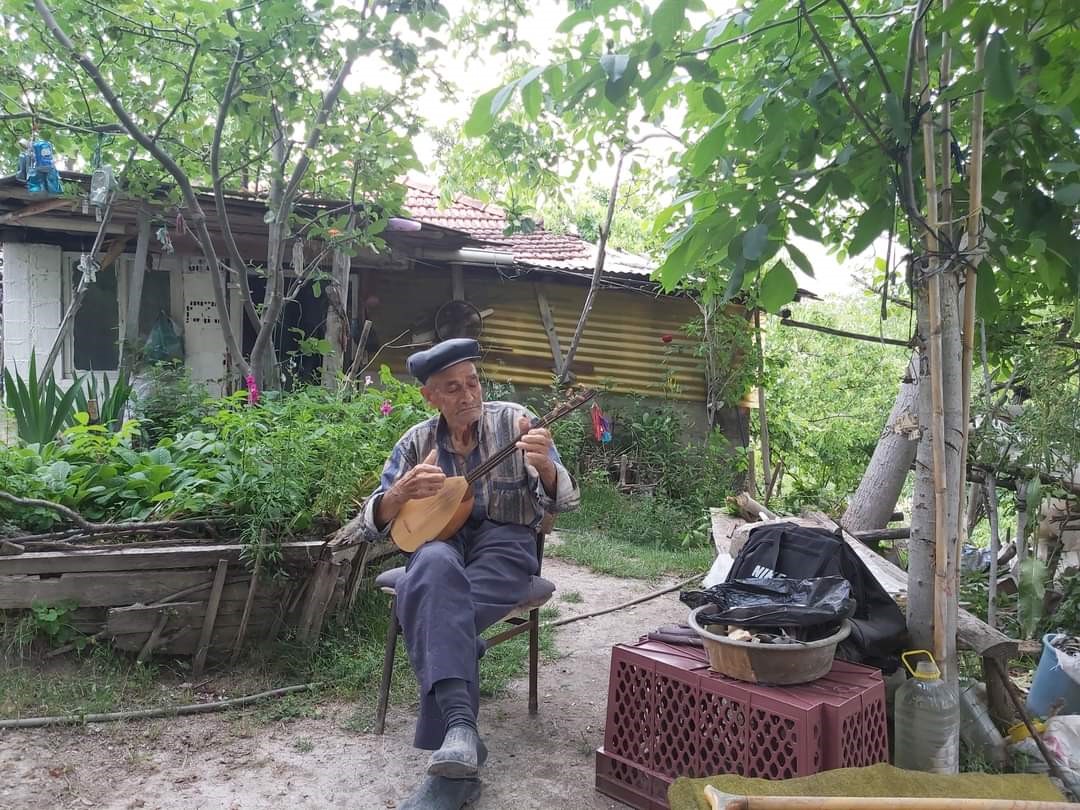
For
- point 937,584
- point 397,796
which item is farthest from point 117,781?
point 937,584

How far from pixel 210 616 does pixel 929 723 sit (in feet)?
9.46

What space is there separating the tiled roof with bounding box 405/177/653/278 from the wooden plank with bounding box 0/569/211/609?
6142 mm

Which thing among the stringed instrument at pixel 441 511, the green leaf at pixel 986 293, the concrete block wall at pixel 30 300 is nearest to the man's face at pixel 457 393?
the stringed instrument at pixel 441 511

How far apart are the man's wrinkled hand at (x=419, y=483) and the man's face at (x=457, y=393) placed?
28cm

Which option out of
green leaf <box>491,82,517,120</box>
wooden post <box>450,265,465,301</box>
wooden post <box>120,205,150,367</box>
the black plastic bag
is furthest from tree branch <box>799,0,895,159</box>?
wooden post <box>450,265,465,301</box>

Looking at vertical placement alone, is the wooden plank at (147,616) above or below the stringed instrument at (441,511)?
below

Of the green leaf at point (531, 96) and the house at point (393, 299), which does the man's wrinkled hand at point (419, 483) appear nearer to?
the green leaf at point (531, 96)

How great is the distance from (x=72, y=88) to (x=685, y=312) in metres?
7.05

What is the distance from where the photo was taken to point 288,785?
2607mm

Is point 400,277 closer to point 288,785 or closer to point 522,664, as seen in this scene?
point 522,664

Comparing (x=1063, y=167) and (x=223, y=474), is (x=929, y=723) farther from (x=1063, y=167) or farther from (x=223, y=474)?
(x=223, y=474)

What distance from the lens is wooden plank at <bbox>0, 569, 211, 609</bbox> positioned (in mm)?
3139

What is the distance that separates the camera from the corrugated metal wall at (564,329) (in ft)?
29.1

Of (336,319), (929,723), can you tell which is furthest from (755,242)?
(336,319)
